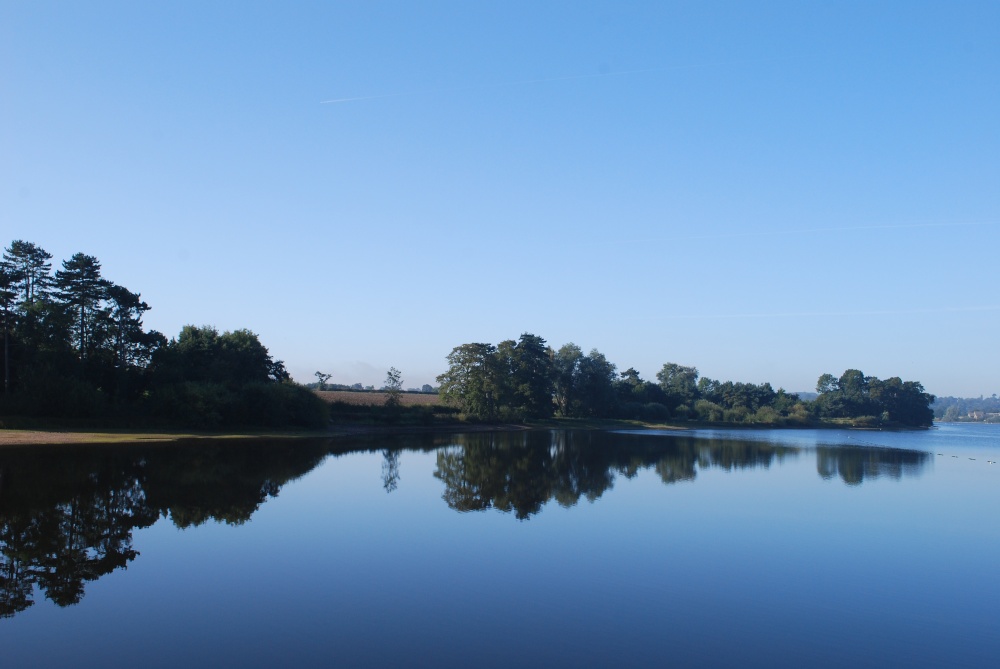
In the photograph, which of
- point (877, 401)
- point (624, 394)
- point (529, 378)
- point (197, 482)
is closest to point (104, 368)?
point (197, 482)

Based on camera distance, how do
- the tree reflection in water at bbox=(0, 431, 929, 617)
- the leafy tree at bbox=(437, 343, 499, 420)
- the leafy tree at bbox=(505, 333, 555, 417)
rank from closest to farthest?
the tree reflection in water at bbox=(0, 431, 929, 617)
the leafy tree at bbox=(437, 343, 499, 420)
the leafy tree at bbox=(505, 333, 555, 417)

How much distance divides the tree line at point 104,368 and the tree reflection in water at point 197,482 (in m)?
10.1

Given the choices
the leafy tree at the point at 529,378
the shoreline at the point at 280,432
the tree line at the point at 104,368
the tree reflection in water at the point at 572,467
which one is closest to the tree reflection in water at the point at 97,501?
the shoreline at the point at 280,432

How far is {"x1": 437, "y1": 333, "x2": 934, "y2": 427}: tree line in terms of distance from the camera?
91562 millimetres

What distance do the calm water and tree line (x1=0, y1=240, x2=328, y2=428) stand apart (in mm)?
19537

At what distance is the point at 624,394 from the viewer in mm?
124938

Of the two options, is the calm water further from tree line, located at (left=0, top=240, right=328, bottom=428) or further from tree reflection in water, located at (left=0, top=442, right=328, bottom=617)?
tree line, located at (left=0, top=240, right=328, bottom=428)

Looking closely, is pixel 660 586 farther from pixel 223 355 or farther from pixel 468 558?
pixel 223 355

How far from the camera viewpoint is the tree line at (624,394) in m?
91.6

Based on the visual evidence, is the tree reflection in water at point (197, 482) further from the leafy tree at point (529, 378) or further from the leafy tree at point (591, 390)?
the leafy tree at point (591, 390)

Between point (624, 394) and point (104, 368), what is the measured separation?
8709cm

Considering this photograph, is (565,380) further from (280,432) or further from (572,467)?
(572,467)

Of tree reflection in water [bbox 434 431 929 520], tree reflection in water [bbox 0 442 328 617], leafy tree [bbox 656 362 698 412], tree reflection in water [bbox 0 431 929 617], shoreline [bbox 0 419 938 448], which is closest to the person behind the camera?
tree reflection in water [bbox 0 442 328 617]

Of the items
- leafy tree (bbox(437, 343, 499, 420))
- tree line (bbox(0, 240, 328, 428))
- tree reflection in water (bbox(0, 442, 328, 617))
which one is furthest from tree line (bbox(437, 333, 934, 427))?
tree reflection in water (bbox(0, 442, 328, 617))
